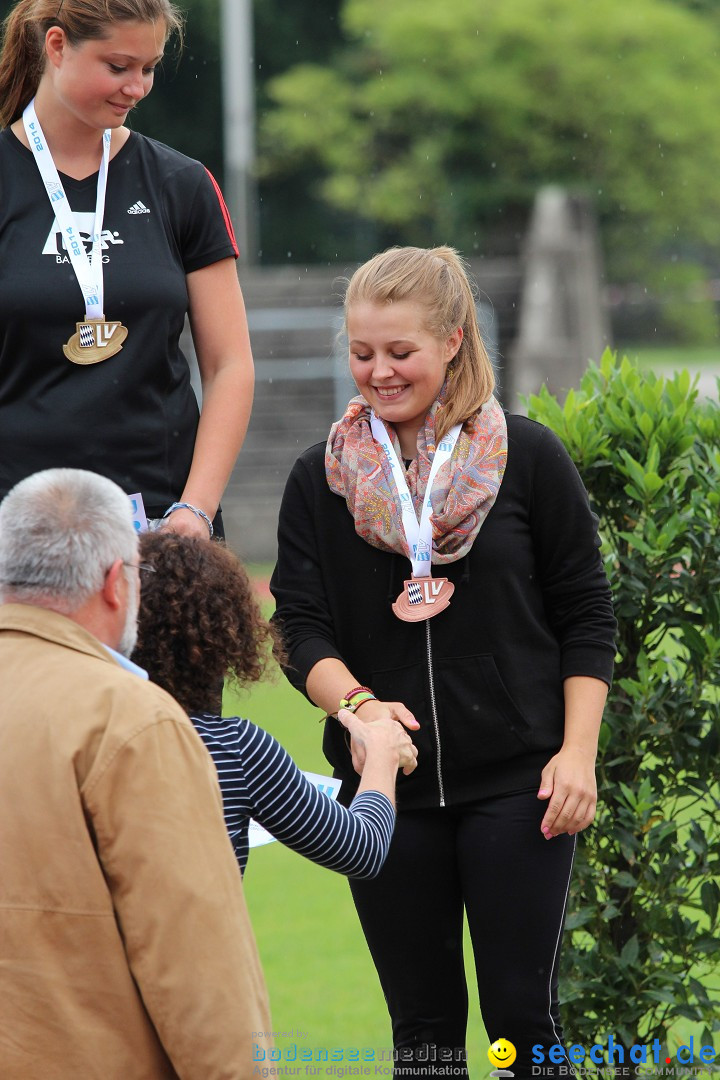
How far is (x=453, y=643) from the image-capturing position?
11.3 feet

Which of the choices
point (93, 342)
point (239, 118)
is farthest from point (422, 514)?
point (239, 118)

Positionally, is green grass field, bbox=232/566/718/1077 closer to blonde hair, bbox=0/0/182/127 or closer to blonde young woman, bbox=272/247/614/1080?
blonde young woman, bbox=272/247/614/1080

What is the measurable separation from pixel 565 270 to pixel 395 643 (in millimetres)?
19172

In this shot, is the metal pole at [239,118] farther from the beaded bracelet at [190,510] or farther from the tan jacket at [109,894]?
the tan jacket at [109,894]

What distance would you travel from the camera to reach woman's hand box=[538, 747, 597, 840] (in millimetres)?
3340

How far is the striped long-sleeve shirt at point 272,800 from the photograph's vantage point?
2.80 meters

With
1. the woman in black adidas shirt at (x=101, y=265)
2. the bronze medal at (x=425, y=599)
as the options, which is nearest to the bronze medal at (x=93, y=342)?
the woman in black adidas shirt at (x=101, y=265)

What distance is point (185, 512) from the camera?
345 cm

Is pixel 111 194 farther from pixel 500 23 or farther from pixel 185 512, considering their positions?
pixel 500 23

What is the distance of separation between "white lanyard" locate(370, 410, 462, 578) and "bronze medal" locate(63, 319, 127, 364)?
27.2 inches

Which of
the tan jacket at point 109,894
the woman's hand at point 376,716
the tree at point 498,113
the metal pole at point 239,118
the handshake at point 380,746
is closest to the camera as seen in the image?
the tan jacket at point 109,894

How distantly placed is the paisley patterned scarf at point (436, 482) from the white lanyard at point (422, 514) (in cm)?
1

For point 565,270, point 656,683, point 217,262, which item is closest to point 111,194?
point 217,262

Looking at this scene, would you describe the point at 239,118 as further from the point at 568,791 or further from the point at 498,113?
the point at 568,791
